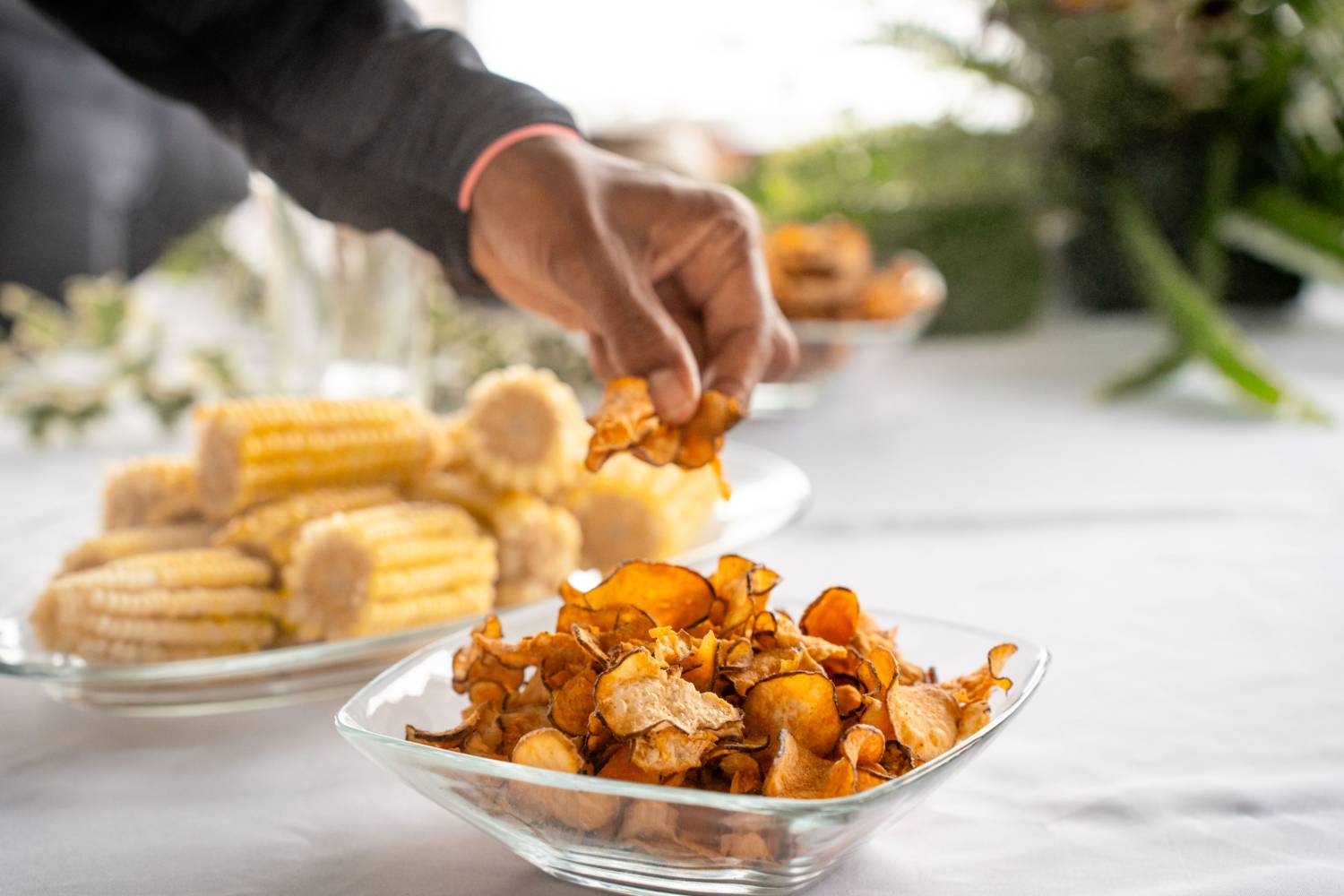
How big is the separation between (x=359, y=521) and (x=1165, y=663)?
0.48m

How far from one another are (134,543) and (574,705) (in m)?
0.40

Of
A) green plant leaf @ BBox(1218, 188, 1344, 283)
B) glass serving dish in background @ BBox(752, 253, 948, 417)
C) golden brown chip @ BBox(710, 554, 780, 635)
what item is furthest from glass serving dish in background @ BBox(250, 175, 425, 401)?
green plant leaf @ BBox(1218, 188, 1344, 283)

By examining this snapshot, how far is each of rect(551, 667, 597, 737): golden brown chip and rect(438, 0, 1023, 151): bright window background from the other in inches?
87.0

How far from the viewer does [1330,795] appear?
21.9 inches

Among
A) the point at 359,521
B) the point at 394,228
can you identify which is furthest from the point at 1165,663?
the point at 394,228

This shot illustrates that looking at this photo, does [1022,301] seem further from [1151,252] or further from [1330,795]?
[1330,795]

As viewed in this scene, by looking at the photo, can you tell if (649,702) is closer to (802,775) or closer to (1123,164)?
(802,775)

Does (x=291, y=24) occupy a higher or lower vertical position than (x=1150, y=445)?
higher

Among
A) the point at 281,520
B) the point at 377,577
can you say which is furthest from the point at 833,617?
the point at 281,520

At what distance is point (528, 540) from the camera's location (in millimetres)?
740

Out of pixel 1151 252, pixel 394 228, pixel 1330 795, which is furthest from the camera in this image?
pixel 1151 252

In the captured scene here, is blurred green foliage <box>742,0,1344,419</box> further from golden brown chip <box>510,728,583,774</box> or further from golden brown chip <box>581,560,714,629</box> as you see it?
golden brown chip <box>510,728,583,774</box>

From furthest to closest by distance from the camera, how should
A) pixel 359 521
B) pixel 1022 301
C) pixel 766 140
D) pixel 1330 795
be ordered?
pixel 766 140 < pixel 1022 301 < pixel 359 521 < pixel 1330 795

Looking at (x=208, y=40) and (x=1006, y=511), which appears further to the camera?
(x=1006, y=511)
